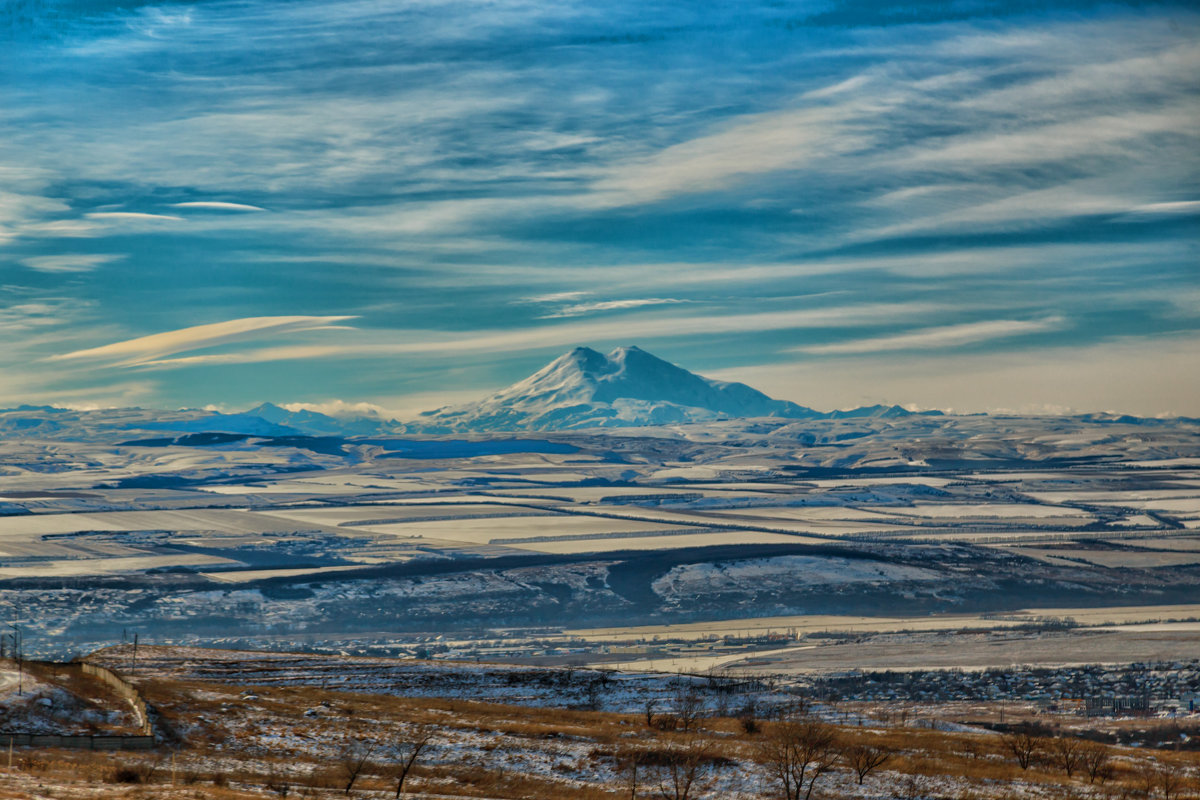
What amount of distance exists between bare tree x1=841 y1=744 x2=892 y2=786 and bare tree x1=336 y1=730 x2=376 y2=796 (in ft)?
70.7

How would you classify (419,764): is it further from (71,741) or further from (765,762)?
(765,762)

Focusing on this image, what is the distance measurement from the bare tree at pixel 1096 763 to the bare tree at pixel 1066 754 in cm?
26

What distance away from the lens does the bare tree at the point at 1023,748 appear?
53719 millimetres

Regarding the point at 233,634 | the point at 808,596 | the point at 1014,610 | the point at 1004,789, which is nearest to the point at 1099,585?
the point at 1014,610

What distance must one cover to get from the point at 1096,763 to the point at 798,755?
13.3 m

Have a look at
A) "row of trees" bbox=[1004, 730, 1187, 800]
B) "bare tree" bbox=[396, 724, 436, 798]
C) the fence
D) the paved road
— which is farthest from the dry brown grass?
the paved road

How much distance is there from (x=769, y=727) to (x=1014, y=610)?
117 metres

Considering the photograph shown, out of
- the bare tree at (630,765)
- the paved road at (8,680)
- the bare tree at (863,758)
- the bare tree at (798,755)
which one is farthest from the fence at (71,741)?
the bare tree at (863,758)

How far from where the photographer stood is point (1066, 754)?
51.3 meters

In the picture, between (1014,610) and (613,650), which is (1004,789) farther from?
(1014,610)

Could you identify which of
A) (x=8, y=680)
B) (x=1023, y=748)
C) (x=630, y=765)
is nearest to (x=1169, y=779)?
(x=1023, y=748)

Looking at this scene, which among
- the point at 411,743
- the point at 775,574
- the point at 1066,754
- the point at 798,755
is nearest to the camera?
the point at 798,755

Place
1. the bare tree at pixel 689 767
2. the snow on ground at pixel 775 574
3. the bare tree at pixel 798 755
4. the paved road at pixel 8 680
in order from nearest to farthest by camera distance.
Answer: the bare tree at pixel 798 755 < the bare tree at pixel 689 767 < the paved road at pixel 8 680 < the snow on ground at pixel 775 574

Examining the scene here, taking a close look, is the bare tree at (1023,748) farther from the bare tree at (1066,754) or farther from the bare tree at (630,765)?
the bare tree at (630,765)
